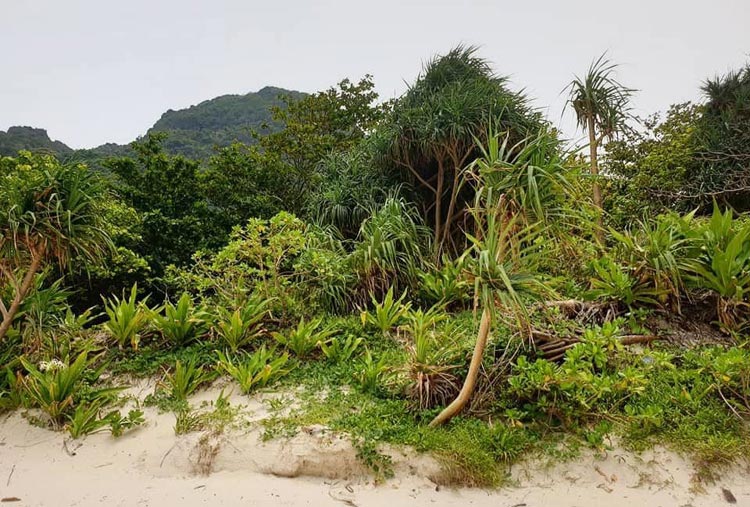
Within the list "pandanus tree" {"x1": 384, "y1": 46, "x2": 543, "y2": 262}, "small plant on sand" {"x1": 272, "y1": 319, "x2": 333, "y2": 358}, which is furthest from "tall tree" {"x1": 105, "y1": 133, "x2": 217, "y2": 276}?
"small plant on sand" {"x1": 272, "y1": 319, "x2": 333, "y2": 358}

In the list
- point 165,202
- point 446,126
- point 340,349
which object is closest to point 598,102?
point 446,126

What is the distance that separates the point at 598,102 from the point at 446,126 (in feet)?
8.64

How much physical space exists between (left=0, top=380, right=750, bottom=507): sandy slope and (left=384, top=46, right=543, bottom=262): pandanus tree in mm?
3675

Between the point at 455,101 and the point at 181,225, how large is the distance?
6.70 meters

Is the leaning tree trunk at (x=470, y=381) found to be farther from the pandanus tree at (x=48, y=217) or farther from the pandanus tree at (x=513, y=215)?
the pandanus tree at (x=48, y=217)

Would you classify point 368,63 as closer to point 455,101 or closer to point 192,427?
point 455,101

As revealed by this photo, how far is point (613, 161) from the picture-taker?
9.01m

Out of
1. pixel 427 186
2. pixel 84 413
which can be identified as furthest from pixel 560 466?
pixel 427 186

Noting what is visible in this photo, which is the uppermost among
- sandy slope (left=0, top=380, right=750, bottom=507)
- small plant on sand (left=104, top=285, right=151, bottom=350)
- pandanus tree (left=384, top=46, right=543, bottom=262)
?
pandanus tree (left=384, top=46, right=543, bottom=262)

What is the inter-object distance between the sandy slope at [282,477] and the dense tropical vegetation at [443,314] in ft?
0.42

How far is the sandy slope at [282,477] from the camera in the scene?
2215 mm

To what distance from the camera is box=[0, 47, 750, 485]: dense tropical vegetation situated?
97.0 inches

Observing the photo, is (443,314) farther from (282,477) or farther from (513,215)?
(282,477)

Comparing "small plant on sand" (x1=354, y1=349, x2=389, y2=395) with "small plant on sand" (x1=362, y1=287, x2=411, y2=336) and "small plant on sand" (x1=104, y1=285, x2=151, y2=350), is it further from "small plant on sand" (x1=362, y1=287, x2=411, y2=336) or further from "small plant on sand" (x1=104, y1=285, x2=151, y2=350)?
"small plant on sand" (x1=104, y1=285, x2=151, y2=350)
